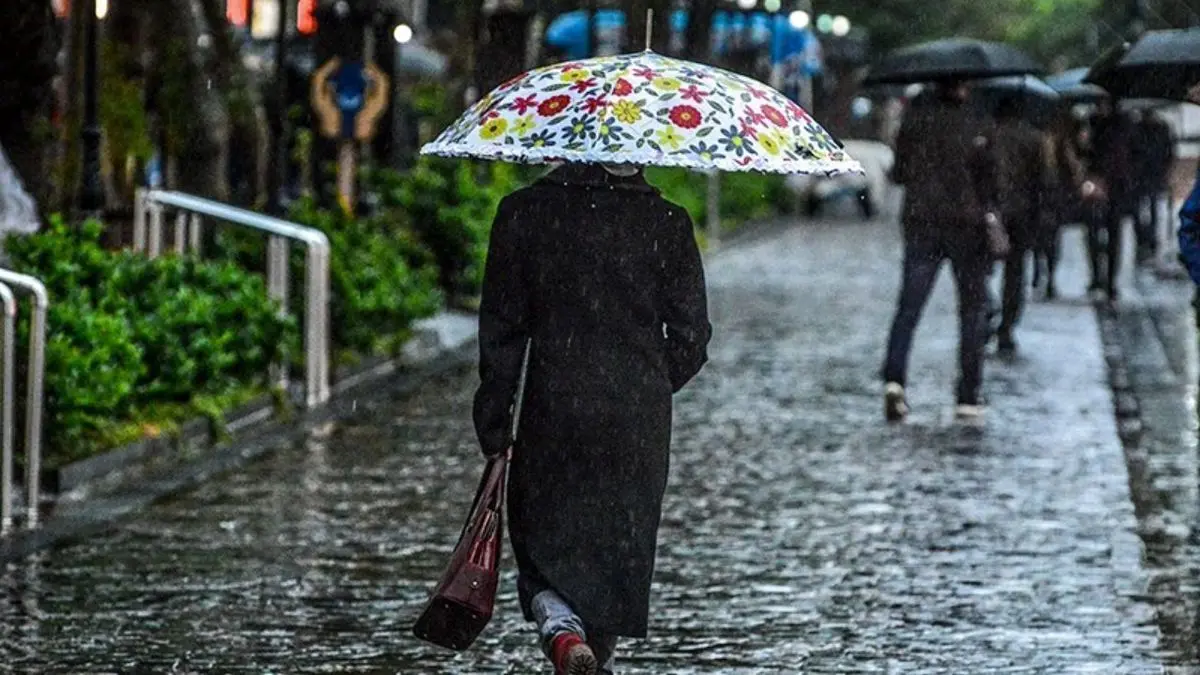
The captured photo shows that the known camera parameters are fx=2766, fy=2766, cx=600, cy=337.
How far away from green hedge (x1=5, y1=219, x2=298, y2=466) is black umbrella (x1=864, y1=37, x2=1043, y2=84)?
369 cm

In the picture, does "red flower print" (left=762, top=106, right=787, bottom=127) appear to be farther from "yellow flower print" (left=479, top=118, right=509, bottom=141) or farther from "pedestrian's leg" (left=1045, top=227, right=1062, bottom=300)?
"pedestrian's leg" (left=1045, top=227, right=1062, bottom=300)

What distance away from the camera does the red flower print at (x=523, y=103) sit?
7.02 metres

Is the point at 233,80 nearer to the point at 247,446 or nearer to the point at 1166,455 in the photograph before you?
the point at 247,446

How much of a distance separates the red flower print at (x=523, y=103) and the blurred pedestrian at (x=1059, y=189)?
49.2 ft

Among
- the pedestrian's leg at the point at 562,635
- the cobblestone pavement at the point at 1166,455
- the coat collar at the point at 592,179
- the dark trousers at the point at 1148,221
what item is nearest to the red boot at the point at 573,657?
the pedestrian's leg at the point at 562,635

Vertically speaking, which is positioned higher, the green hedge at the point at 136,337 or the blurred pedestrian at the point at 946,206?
the blurred pedestrian at the point at 946,206

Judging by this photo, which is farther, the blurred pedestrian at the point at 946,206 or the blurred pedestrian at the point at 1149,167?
the blurred pedestrian at the point at 1149,167

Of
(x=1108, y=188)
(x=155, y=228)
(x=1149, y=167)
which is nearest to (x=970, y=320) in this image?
(x=155, y=228)

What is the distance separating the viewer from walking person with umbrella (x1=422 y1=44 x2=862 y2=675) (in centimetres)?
685

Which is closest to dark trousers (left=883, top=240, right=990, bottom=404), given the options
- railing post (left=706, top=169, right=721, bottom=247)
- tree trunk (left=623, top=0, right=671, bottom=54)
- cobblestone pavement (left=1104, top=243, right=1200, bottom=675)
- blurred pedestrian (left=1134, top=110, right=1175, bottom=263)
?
cobblestone pavement (left=1104, top=243, right=1200, bottom=675)

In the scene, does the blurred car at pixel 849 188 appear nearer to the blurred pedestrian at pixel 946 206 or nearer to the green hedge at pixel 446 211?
the green hedge at pixel 446 211

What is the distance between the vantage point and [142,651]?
26.2ft

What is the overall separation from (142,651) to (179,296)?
200 inches

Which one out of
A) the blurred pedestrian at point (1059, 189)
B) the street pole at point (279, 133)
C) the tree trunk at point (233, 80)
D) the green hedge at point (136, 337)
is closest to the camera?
the green hedge at point (136, 337)
